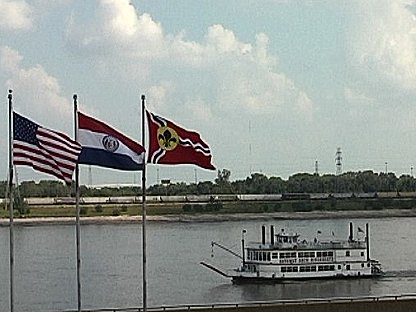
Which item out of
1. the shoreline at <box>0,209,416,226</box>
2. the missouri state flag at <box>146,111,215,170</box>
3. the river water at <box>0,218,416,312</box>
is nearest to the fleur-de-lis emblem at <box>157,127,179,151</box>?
the missouri state flag at <box>146,111,215,170</box>

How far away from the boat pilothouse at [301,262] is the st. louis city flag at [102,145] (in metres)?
35.9

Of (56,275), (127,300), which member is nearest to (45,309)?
(127,300)

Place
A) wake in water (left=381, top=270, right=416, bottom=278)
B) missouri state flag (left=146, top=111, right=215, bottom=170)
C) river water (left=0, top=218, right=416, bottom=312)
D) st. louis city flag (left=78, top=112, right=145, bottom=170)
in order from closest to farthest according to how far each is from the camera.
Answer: st. louis city flag (left=78, top=112, right=145, bottom=170), missouri state flag (left=146, top=111, right=215, bottom=170), river water (left=0, top=218, right=416, bottom=312), wake in water (left=381, top=270, right=416, bottom=278)

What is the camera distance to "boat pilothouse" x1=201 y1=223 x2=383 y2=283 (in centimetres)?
5325

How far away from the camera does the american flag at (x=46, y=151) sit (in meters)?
16.0

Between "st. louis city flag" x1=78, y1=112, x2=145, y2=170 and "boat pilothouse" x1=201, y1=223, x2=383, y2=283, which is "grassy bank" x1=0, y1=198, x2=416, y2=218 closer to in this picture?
"boat pilothouse" x1=201, y1=223, x2=383, y2=283

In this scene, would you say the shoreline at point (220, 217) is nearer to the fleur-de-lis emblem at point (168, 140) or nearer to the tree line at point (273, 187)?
the tree line at point (273, 187)

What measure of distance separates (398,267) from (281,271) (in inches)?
298

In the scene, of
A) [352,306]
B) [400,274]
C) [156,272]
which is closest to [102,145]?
[352,306]

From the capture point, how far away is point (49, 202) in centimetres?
11919

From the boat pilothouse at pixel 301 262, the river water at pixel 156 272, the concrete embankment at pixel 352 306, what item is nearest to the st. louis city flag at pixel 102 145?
the concrete embankment at pixel 352 306

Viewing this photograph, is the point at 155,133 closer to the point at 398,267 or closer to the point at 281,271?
the point at 281,271

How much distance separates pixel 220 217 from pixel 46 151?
311 ft

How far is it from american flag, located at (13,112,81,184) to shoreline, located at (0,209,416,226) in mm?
84745
